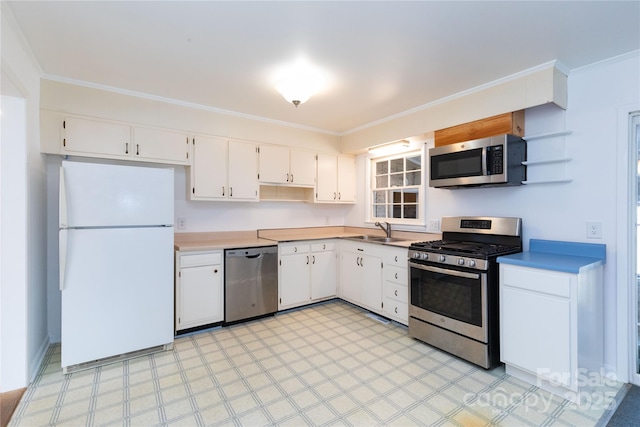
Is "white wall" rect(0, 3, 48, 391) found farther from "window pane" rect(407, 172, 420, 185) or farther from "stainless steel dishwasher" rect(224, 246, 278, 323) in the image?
"window pane" rect(407, 172, 420, 185)

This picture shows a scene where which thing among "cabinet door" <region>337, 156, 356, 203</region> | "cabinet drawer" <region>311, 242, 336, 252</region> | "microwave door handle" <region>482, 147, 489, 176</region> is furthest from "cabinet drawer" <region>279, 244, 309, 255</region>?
"microwave door handle" <region>482, 147, 489, 176</region>

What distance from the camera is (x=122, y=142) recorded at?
2.90 meters

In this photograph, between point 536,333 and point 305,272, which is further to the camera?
point 305,272

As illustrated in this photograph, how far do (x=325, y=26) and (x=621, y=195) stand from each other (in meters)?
2.42

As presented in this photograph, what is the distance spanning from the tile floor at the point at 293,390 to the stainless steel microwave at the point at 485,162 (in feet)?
5.08

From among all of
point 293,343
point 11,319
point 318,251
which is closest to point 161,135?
point 11,319

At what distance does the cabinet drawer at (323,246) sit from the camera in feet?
12.7

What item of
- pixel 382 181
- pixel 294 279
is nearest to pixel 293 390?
pixel 294 279

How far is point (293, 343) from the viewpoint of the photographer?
9.43 ft

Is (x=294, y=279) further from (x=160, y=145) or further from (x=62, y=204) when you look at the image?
(x=62, y=204)

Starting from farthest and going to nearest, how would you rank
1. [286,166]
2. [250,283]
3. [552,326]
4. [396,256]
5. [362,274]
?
[286,166], [362,274], [250,283], [396,256], [552,326]

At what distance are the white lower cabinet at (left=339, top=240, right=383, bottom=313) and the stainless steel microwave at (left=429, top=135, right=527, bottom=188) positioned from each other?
42.8 inches

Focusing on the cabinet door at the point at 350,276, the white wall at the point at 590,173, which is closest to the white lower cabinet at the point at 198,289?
the cabinet door at the point at 350,276

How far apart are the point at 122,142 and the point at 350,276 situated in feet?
9.41
